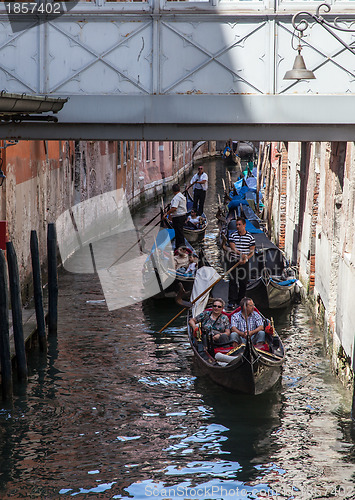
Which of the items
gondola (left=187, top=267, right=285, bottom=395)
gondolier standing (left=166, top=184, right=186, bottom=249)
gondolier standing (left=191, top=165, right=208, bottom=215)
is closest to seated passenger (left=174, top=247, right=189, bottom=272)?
gondolier standing (left=166, top=184, right=186, bottom=249)

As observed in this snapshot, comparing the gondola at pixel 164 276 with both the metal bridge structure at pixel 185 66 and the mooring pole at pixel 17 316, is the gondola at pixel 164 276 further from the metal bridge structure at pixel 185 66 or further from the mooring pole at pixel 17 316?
the metal bridge structure at pixel 185 66

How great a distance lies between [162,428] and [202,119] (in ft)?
9.38

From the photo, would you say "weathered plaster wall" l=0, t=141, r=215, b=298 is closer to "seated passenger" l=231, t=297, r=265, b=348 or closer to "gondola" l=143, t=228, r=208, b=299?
"gondola" l=143, t=228, r=208, b=299

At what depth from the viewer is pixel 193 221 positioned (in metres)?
18.4

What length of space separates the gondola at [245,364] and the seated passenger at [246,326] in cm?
9

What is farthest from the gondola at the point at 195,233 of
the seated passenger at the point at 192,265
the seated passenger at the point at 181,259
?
the seated passenger at the point at 192,265

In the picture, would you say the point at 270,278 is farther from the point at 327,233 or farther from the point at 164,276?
the point at 327,233

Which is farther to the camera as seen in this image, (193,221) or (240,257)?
(193,221)

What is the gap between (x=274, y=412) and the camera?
7879mm

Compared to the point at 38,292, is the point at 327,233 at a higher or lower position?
higher

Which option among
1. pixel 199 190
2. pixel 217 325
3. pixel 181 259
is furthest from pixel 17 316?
pixel 199 190

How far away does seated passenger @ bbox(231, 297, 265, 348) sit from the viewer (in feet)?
28.4

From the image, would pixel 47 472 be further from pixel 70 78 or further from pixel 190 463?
pixel 70 78

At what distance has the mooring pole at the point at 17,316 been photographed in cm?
827
